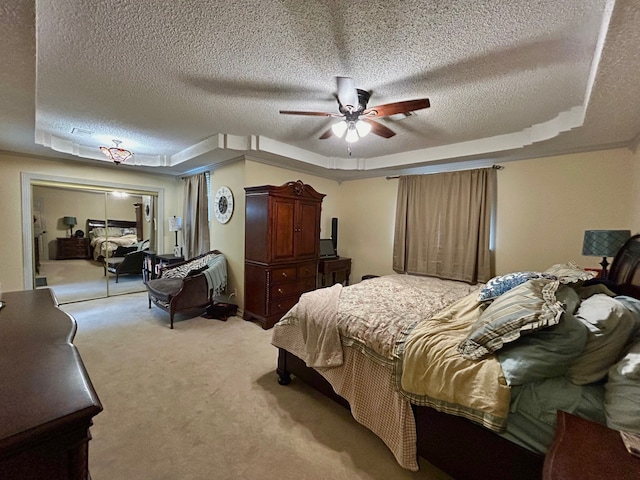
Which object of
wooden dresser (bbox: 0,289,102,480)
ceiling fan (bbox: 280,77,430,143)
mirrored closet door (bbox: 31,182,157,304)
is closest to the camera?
wooden dresser (bbox: 0,289,102,480)

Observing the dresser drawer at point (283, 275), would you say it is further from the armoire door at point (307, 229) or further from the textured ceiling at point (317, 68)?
the textured ceiling at point (317, 68)

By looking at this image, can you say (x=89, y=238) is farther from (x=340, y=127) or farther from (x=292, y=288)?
(x=340, y=127)

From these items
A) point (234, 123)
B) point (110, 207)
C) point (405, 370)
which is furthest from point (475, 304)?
point (110, 207)

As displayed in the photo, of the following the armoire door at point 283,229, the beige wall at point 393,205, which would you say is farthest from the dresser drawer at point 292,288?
the beige wall at point 393,205

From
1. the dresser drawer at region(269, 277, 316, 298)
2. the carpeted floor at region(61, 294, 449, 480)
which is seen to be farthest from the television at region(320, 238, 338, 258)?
the carpeted floor at region(61, 294, 449, 480)

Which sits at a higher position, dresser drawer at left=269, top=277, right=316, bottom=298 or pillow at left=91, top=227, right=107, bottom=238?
pillow at left=91, top=227, right=107, bottom=238

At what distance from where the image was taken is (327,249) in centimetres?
488

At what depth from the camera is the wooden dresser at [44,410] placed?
62 cm

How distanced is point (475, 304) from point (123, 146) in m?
4.86

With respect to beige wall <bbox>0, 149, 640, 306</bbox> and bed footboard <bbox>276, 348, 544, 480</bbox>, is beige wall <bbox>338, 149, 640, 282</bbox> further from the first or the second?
bed footboard <bbox>276, 348, 544, 480</bbox>

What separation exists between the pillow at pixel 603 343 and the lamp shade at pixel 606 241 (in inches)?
61.8

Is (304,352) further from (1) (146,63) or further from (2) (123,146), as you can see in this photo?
(2) (123,146)

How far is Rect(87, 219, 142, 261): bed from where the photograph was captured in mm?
4773

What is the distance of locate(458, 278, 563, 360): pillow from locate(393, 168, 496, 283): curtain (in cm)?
230
